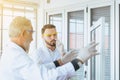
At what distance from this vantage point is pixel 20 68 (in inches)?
64.2

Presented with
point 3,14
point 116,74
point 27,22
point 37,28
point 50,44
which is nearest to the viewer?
point 27,22

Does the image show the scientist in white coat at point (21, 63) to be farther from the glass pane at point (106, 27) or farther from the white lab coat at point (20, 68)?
the glass pane at point (106, 27)

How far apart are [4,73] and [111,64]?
2619 mm

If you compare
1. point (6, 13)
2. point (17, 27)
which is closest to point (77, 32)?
point (6, 13)

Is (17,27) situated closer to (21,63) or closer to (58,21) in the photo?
(21,63)

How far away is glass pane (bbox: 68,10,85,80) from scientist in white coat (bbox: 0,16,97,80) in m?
3.05

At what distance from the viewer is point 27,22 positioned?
1.75 m

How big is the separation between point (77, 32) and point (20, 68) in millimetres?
3414

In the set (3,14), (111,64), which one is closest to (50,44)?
(111,64)

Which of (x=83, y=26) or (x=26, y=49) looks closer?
(x=26, y=49)

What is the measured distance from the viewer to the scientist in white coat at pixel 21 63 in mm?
1626

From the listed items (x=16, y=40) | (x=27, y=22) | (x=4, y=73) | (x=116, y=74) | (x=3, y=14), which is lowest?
(x=116, y=74)

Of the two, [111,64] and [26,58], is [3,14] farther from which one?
[26,58]

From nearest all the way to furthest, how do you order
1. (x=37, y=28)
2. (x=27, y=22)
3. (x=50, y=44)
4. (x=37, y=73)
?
(x=37, y=73) < (x=27, y=22) < (x=50, y=44) < (x=37, y=28)
